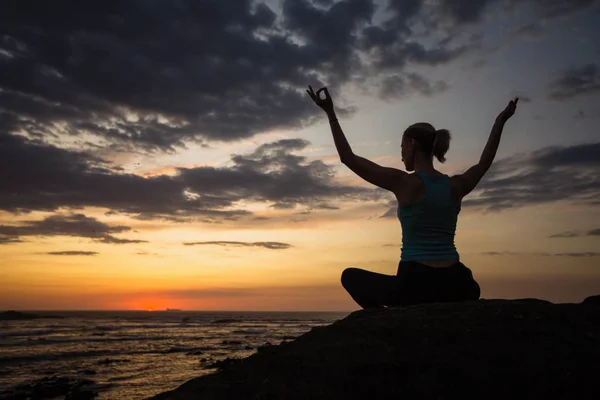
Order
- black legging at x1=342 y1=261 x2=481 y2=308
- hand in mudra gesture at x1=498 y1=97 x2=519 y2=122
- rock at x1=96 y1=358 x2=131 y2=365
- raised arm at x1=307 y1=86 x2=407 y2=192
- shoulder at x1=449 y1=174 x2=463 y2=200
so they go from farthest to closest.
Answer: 1. rock at x1=96 y1=358 x2=131 y2=365
2. hand in mudra gesture at x1=498 y1=97 x2=519 y2=122
3. shoulder at x1=449 y1=174 x2=463 y2=200
4. black legging at x1=342 y1=261 x2=481 y2=308
5. raised arm at x1=307 y1=86 x2=407 y2=192

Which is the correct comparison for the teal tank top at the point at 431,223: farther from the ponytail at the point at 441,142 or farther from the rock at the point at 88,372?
the rock at the point at 88,372

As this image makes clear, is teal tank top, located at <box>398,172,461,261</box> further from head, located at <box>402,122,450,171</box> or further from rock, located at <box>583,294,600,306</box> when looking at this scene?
rock, located at <box>583,294,600,306</box>

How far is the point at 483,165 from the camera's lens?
4.99 metres

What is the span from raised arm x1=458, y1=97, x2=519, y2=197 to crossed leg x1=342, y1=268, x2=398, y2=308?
1.18 meters

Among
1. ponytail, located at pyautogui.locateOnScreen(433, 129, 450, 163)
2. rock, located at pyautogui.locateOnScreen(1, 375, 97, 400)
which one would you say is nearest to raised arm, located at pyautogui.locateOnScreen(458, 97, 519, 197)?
ponytail, located at pyautogui.locateOnScreen(433, 129, 450, 163)

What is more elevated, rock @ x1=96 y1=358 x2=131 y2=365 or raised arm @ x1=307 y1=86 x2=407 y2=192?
raised arm @ x1=307 y1=86 x2=407 y2=192

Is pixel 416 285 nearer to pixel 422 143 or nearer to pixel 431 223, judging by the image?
pixel 431 223

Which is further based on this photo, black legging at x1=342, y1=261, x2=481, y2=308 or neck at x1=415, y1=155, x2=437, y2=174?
neck at x1=415, y1=155, x2=437, y2=174

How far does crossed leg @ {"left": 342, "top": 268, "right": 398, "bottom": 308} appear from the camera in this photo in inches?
172

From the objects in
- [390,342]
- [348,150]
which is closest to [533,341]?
[390,342]

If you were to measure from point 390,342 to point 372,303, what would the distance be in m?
1.16

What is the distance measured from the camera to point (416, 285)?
4.24 meters

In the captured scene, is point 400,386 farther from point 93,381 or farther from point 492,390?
point 93,381

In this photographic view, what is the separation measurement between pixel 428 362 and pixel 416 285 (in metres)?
1.15
